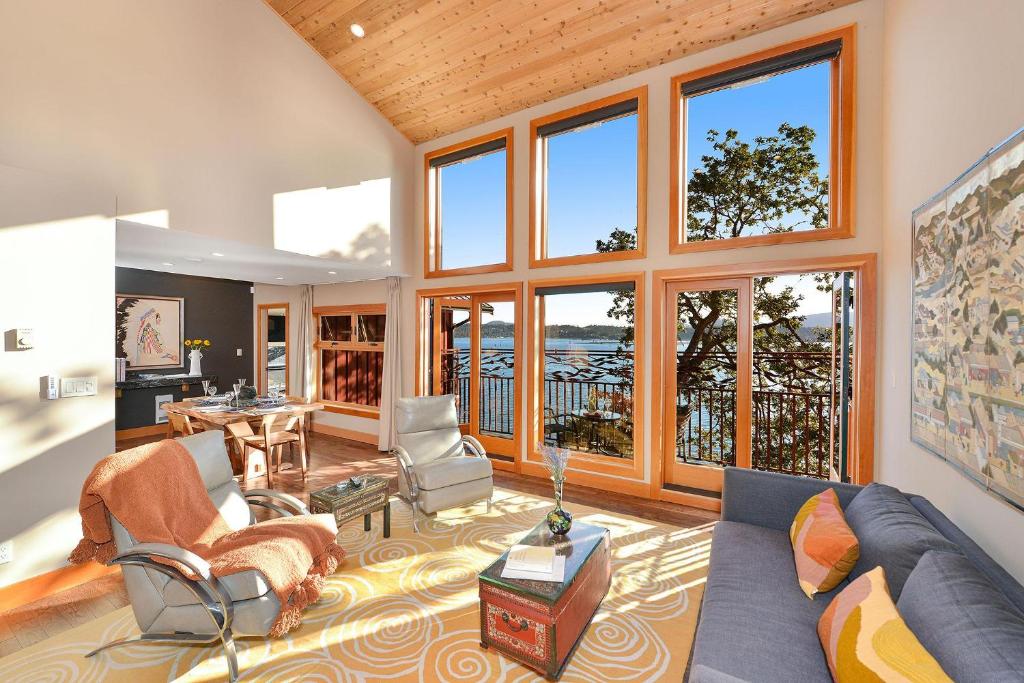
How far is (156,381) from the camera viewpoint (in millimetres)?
6602

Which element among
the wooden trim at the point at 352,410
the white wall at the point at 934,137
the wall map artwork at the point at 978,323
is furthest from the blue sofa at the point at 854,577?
the wooden trim at the point at 352,410

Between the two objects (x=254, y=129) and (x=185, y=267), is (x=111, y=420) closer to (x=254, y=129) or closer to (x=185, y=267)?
(x=254, y=129)

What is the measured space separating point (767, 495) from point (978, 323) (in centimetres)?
133

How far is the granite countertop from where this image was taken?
20.8 ft

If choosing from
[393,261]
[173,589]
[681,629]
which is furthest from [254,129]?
[681,629]

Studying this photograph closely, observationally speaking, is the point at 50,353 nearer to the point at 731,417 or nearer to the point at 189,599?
the point at 189,599

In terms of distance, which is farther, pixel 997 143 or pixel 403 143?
pixel 403 143

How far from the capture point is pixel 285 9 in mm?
4406

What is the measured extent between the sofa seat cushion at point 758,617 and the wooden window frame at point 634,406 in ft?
6.39

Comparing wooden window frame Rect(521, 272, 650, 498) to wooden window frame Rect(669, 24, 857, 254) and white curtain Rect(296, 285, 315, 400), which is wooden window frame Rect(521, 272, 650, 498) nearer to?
wooden window frame Rect(669, 24, 857, 254)

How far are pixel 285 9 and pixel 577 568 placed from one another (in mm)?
5477

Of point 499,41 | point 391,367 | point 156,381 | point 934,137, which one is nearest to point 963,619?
point 934,137

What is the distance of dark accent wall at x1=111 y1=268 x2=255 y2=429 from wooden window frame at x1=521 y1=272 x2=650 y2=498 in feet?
18.6

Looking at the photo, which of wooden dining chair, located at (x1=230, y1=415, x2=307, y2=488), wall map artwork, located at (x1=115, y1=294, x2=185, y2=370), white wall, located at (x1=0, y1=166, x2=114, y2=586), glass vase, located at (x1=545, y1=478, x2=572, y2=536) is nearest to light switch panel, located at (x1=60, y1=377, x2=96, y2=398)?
white wall, located at (x1=0, y1=166, x2=114, y2=586)
